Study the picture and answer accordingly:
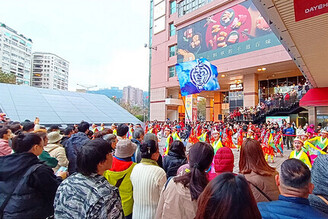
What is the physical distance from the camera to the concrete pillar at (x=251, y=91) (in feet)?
66.6

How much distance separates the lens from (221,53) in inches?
830

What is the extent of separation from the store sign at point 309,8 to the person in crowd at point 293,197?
278 centimetres

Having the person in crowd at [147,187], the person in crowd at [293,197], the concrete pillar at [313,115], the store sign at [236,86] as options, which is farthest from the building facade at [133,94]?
the person in crowd at [293,197]

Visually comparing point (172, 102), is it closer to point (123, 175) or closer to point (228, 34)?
point (228, 34)

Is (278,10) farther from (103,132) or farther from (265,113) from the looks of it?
(265,113)

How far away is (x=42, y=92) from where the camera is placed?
15.5 metres

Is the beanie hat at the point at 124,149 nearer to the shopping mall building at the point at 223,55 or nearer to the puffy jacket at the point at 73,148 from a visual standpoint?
the puffy jacket at the point at 73,148

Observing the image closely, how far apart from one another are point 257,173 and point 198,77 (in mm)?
6477

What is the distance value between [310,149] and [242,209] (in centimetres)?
516

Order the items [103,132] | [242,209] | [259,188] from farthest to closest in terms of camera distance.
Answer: [103,132], [259,188], [242,209]

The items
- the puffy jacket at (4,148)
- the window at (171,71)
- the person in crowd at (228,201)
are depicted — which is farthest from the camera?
the window at (171,71)

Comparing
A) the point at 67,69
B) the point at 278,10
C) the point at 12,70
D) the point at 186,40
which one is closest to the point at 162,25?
the point at 186,40

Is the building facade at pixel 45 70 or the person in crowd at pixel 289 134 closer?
the person in crowd at pixel 289 134

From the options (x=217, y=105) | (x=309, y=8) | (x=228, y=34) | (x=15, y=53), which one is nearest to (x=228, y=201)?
(x=309, y=8)
